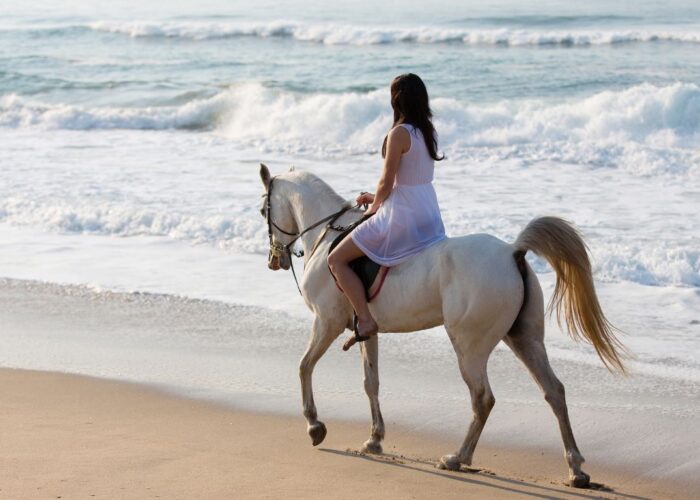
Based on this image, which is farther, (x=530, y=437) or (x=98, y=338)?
(x=98, y=338)

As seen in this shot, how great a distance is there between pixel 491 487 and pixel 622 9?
40.0m

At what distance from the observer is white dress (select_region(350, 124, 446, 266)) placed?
19.3 ft

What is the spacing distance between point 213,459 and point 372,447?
928 millimetres

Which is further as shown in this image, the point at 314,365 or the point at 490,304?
the point at 314,365

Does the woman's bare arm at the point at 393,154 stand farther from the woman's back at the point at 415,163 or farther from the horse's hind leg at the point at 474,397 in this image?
the horse's hind leg at the point at 474,397

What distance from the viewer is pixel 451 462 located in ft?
18.7

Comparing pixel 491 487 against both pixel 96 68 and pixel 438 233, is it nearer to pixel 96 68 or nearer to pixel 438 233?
pixel 438 233

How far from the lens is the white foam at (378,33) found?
1377 inches

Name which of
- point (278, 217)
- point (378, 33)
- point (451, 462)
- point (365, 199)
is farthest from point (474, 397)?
point (378, 33)

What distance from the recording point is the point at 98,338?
870 cm

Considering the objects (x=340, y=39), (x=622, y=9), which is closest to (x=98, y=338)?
(x=340, y=39)

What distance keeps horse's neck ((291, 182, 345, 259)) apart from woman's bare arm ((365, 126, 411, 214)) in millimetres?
657

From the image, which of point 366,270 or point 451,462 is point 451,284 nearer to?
point 366,270

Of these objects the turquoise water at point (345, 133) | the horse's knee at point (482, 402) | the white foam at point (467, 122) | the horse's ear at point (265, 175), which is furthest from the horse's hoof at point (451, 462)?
the white foam at point (467, 122)
